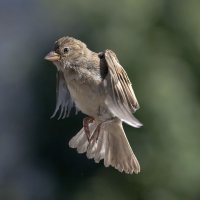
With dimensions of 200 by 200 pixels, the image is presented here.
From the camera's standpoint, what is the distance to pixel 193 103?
9.55m

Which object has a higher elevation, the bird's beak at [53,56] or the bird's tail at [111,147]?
the bird's beak at [53,56]

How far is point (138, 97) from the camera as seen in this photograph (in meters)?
9.10

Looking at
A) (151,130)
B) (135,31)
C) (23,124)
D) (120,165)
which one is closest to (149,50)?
(135,31)

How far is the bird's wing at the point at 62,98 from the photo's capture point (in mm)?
5914

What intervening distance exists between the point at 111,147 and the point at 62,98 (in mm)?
567

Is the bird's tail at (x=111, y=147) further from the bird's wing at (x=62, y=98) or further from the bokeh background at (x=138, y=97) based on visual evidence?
the bokeh background at (x=138, y=97)

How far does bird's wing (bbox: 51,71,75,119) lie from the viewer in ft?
19.4

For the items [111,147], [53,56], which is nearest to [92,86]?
[53,56]

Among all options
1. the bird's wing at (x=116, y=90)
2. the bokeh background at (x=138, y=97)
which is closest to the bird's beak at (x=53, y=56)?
the bird's wing at (x=116, y=90)

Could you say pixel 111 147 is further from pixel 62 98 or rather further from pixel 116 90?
pixel 116 90

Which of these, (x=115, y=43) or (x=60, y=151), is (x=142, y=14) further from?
(x=60, y=151)

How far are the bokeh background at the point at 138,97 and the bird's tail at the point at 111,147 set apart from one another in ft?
8.39

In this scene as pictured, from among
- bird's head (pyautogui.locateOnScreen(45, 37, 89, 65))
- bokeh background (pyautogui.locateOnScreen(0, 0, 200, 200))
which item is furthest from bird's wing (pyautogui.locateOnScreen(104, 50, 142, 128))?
bokeh background (pyautogui.locateOnScreen(0, 0, 200, 200))

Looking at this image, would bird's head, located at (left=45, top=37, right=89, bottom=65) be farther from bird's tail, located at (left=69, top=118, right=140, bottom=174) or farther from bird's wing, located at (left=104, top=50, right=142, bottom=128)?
bird's tail, located at (left=69, top=118, right=140, bottom=174)
